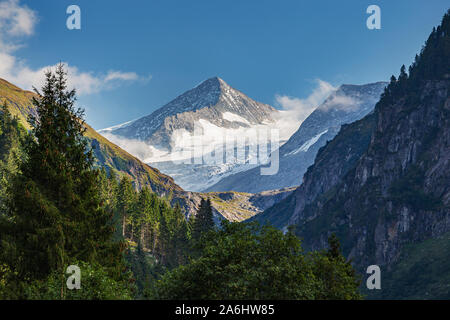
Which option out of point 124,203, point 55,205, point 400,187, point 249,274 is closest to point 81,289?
point 249,274

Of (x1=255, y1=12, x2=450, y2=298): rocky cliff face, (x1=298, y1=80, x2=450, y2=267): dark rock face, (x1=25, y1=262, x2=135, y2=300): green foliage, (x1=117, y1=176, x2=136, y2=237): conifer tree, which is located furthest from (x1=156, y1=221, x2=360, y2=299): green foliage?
(x1=298, y1=80, x2=450, y2=267): dark rock face

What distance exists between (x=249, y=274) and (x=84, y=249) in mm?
15755

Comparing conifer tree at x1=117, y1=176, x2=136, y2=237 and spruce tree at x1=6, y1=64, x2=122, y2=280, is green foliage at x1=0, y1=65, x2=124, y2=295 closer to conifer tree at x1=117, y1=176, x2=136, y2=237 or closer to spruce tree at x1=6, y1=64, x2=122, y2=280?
spruce tree at x1=6, y1=64, x2=122, y2=280

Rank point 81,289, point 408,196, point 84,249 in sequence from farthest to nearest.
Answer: point 408,196 → point 84,249 → point 81,289

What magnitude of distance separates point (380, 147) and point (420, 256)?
254ft

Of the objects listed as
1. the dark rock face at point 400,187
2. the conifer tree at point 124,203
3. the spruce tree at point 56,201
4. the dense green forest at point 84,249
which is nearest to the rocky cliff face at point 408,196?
the dark rock face at point 400,187

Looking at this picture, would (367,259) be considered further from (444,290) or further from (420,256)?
(444,290)

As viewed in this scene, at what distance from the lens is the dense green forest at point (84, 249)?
2712cm

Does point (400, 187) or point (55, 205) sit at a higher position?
point (400, 187)

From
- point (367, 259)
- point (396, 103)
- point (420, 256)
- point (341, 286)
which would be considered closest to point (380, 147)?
point (396, 103)

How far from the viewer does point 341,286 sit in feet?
108

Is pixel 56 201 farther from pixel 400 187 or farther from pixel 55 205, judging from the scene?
pixel 400 187

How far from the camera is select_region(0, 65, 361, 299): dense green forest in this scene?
89.0 ft

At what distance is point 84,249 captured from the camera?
116ft
